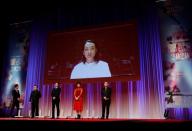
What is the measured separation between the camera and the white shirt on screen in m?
8.75

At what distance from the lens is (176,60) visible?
26.6ft

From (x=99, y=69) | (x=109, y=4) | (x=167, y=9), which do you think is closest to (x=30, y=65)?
(x=99, y=69)

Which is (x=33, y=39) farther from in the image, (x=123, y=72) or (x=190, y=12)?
(x=190, y=12)

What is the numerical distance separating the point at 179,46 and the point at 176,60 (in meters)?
0.49

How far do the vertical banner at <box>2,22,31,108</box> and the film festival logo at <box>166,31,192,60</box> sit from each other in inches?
243

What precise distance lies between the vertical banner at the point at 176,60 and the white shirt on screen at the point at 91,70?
6.97ft

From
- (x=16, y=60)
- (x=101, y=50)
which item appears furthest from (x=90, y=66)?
(x=16, y=60)
